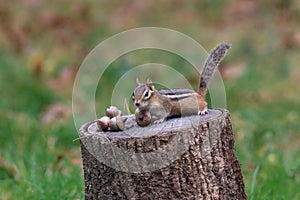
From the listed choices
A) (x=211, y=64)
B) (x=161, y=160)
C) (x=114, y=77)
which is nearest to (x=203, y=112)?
(x=211, y=64)

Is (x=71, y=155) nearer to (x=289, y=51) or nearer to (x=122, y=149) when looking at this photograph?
(x=122, y=149)

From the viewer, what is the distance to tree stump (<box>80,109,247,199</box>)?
3.03 metres

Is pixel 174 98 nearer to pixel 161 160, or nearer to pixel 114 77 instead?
pixel 161 160

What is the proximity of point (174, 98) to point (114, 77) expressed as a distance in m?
5.37

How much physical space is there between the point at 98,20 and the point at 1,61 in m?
2.61

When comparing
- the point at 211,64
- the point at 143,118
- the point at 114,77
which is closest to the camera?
the point at 143,118

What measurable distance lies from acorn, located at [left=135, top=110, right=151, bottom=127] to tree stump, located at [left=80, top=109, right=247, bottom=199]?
0.03 m

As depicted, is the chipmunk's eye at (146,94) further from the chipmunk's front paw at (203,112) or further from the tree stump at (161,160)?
the chipmunk's front paw at (203,112)

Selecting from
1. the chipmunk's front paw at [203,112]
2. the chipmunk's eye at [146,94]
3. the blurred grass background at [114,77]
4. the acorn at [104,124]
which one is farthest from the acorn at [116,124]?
the blurred grass background at [114,77]

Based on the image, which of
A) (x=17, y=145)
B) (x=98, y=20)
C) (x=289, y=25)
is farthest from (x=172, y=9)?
(x=17, y=145)

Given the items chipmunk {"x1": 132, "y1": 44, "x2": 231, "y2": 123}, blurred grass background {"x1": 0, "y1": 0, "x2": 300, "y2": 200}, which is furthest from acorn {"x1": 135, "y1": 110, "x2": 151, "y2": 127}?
blurred grass background {"x1": 0, "y1": 0, "x2": 300, "y2": 200}

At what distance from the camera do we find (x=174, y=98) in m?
3.29

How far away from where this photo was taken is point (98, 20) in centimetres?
1138

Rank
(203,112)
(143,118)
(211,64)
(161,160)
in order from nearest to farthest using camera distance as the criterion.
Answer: (161,160)
(143,118)
(203,112)
(211,64)
